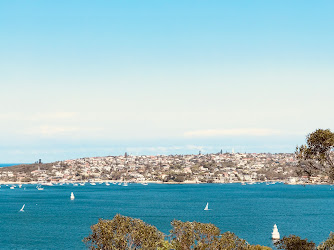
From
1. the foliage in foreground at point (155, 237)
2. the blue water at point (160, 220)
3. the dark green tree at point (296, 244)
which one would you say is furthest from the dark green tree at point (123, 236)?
the blue water at point (160, 220)

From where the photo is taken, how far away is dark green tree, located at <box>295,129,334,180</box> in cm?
1673

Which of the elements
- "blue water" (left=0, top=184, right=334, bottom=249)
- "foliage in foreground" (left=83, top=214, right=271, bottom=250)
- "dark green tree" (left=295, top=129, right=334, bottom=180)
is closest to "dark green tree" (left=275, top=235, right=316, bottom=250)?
"foliage in foreground" (left=83, top=214, right=271, bottom=250)

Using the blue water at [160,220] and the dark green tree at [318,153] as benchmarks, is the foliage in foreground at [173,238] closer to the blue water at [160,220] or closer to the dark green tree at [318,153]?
the dark green tree at [318,153]

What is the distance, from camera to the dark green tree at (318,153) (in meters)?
16.7

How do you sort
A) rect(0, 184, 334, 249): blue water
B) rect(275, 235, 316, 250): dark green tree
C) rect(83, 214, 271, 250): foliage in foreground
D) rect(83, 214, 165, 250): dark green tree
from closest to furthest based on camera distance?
rect(83, 214, 271, 250): foliage in foreground < rect(83, 214, 165, 250): dark green tree < rect(275, 235, 316, 250): dark green tree < rect(0, 184, 334, 249): blue water

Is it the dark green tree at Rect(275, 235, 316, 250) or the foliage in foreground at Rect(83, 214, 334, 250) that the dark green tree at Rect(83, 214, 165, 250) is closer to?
the foliage in foreground at Rect(83, 214, 334, 250)

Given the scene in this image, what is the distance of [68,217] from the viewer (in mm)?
87000

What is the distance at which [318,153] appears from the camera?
1717 cm

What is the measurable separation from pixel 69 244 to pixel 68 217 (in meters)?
31.0

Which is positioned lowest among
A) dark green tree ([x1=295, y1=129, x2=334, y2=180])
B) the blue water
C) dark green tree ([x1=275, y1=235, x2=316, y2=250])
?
the blue water

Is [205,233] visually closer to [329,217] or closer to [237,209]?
[329,217]

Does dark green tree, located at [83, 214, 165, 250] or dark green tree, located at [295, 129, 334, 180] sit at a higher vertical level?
dark green tree, located at [295, 129, 334, 180]

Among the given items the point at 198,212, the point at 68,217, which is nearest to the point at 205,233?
the point at 68,217

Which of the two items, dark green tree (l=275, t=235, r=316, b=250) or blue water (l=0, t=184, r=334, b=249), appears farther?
blue water (l=0, t=184, r=334, b=249)
